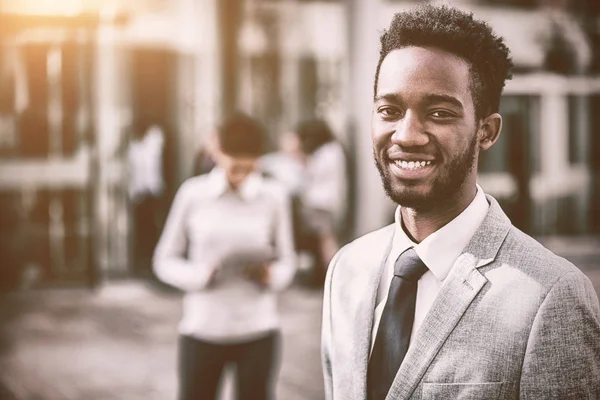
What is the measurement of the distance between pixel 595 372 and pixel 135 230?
305 inches

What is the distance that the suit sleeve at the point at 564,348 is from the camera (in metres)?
1.17

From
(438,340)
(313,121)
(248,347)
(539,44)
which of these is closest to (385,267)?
(438,340)

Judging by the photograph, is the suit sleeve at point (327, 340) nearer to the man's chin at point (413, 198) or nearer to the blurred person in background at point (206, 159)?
the man's chin at point (413, 198)

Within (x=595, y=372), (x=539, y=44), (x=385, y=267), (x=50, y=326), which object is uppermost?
(x=539, y=44)

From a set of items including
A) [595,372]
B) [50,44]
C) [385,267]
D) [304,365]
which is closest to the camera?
[595,372]

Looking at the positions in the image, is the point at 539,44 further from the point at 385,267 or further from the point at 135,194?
the point at 385,267

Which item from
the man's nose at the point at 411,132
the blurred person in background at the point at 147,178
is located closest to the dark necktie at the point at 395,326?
the man's nose at the point at 411,132

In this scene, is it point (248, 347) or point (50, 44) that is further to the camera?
→ point (50, 44)

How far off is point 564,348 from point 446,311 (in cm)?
19

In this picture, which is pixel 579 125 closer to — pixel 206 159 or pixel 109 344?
pixel 206 159

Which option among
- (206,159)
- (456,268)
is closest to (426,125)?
(456,268)

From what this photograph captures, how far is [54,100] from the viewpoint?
829 centimetres

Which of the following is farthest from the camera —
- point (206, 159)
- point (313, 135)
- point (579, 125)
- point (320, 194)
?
point (579, 125)

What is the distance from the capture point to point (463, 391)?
1.18 metres
